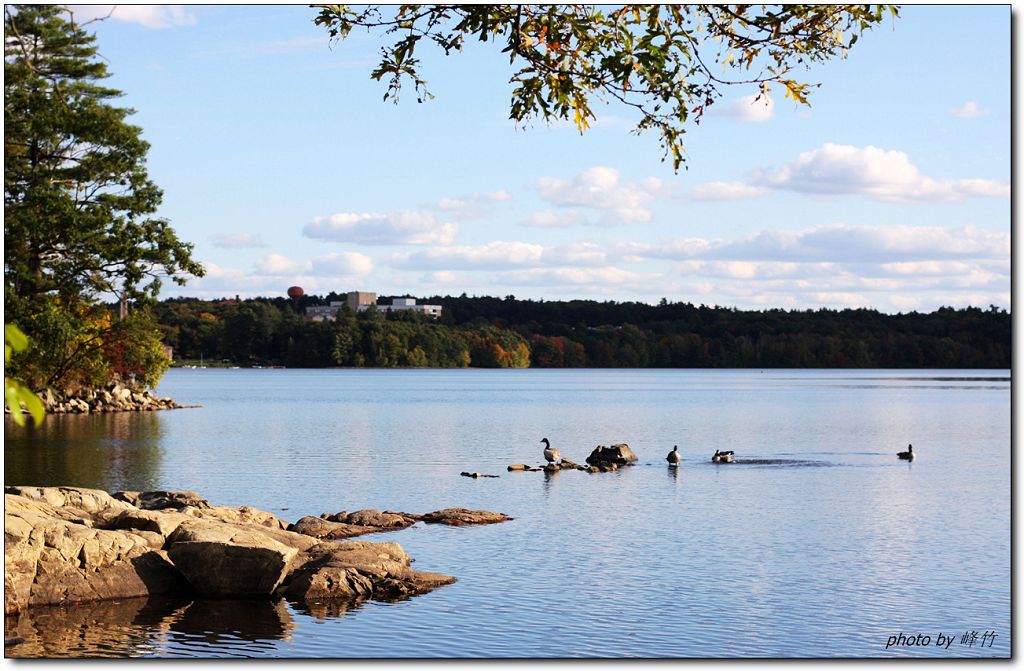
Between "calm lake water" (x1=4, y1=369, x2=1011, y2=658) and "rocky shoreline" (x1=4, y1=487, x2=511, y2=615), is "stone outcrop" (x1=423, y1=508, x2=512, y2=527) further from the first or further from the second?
"rocky shoreline" (x1=4, y1=487, x2=511, y2=615)

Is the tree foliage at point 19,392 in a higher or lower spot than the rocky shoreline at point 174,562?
higher

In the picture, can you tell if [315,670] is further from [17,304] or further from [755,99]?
[17,304]

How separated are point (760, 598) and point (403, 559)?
22.3ft

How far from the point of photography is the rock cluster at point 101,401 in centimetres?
7638

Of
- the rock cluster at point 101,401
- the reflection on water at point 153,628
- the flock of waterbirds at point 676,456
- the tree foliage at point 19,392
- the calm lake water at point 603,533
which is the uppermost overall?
the tree foliage at point 19,392

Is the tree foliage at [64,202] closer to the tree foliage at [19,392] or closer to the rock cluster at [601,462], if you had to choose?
the rock cluster at [601,462]

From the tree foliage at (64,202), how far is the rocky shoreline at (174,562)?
102 feet

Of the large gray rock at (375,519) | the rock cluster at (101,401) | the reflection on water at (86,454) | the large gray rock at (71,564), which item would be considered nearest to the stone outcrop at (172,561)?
the large gray rock at (71,564)

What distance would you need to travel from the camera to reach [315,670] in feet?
47.4

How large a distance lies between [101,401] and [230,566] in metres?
64.6

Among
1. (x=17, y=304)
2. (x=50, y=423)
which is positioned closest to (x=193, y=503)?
(x=17, y=304)

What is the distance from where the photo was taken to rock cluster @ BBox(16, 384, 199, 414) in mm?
76375

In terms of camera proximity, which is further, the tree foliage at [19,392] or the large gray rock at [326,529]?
the large gray rock at [326,529]

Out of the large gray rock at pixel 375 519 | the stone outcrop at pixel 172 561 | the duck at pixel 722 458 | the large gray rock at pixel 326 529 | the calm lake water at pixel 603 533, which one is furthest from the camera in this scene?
the duck at pixel 722 458
